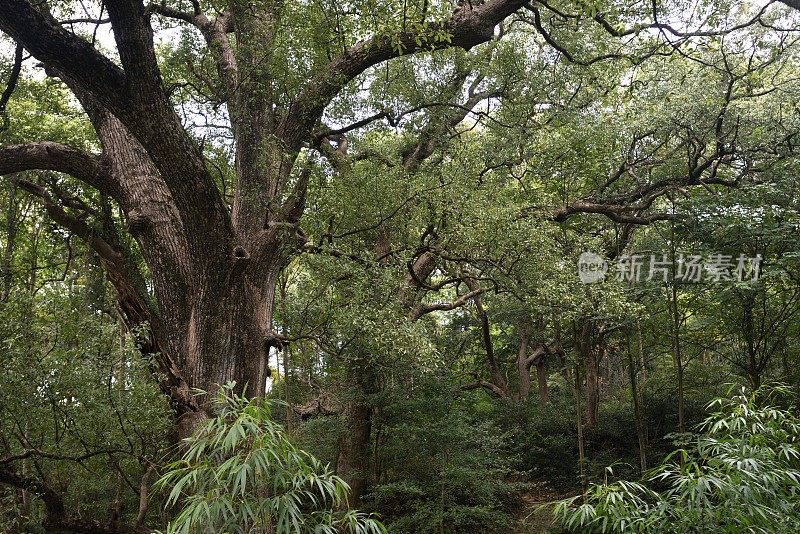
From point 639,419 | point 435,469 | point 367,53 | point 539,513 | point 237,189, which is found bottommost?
point 539,513

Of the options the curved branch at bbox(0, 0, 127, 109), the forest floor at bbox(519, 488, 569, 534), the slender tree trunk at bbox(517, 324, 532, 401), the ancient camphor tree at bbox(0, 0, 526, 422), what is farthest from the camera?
the slender tree trunk at bbox(517, 324, 532, 401)

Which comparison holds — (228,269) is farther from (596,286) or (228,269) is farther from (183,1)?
(596,286)

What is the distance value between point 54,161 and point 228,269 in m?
1.76

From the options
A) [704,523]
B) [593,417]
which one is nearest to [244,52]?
[704,523]

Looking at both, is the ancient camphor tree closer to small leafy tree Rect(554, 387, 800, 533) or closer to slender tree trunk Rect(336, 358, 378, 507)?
slender tree trunk Rect(336, 358, 378, 507)

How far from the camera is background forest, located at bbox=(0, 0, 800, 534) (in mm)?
4555

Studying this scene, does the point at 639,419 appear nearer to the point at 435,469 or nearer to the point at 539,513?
the point at 539,513

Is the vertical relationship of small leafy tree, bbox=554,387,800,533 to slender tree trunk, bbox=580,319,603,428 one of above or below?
below

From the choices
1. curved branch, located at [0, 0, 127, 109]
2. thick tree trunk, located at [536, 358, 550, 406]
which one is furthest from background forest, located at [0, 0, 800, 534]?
thick tree trunk, located at [536, 358, 550, 406]

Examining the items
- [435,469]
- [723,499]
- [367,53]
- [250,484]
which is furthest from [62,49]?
[435,469]

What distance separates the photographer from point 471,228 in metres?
6.29

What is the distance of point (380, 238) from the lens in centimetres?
703

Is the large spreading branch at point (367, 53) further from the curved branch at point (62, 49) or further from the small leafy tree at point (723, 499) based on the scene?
the small leafy tree at point (723, 499)

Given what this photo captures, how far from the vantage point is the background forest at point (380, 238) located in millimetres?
4555
